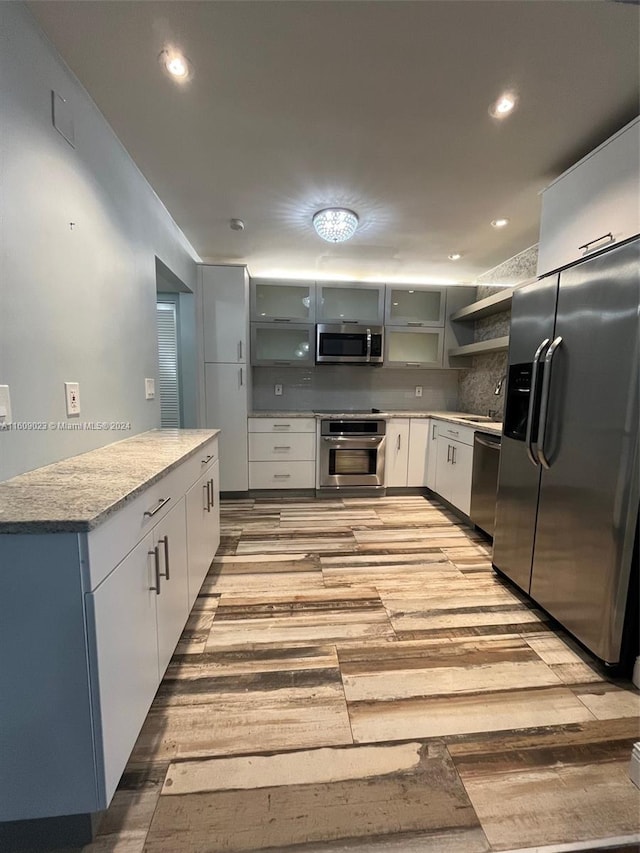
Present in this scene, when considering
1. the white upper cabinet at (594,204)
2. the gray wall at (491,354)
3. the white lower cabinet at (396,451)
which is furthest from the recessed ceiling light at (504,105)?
the white lower cabinet at (396,451)

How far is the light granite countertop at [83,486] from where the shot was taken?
29.9 inches

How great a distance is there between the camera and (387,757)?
1.10 meters

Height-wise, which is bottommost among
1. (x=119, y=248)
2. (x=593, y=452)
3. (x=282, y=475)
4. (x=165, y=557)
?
(x=282, y=475)

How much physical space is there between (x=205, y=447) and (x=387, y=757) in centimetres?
159

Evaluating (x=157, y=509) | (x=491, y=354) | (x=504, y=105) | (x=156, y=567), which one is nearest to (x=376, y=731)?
(x=156, y=567)

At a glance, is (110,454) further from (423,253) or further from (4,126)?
(423,253)

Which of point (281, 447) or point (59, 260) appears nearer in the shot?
point (59, 260)

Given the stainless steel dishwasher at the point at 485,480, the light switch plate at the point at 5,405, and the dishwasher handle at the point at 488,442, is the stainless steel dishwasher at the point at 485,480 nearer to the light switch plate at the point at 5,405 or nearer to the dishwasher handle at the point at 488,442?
the dishwasher handle at the point at 488,442

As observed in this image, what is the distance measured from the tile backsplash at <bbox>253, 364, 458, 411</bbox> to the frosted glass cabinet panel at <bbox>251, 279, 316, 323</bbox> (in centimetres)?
60

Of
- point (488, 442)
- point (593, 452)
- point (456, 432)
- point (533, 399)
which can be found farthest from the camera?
point (456, 432)

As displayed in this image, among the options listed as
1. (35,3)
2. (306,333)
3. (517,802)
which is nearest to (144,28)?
(35,3)

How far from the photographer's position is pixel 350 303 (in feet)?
12.3

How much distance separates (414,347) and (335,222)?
196 centimetres

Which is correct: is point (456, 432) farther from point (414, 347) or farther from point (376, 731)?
point (376, 731)
